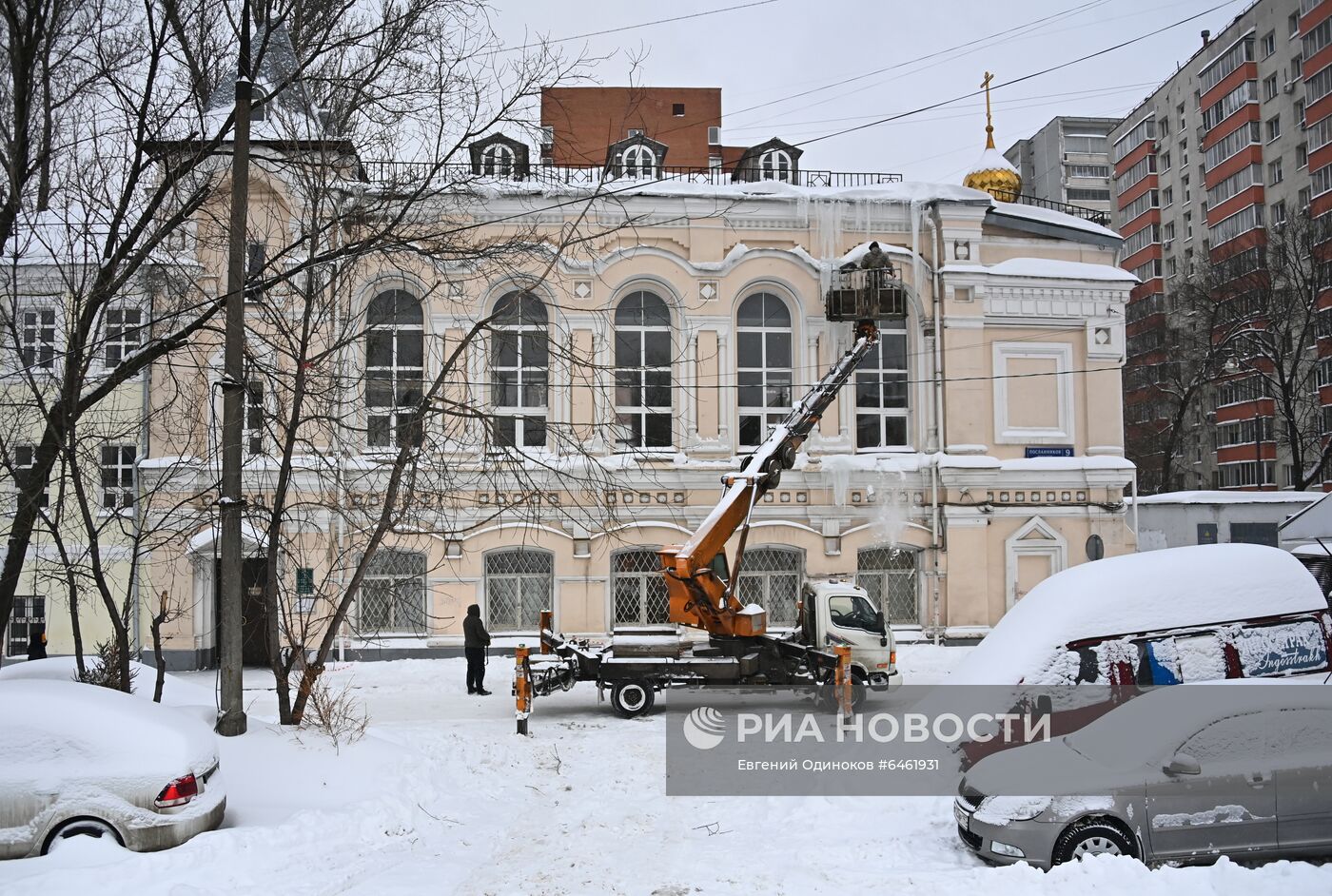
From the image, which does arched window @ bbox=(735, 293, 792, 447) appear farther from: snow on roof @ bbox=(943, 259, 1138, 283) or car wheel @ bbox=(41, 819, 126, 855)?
car wheel @ bbox=(41, 819, 126, 855)

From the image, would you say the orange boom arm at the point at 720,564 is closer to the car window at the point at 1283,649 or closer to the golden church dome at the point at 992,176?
the car window at the point at 1283,649

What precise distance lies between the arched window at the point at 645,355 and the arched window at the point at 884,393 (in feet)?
15.8

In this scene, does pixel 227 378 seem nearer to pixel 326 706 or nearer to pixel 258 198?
pixel 326 706

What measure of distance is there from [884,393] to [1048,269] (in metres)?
5.07

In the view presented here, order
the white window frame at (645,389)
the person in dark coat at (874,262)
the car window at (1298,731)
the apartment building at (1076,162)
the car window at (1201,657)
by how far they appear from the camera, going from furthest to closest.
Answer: the apartment building at (1076,162)
the white window frame at (645,389)
the person in dark coat at (874,262)
the car window at (1201,657)
the car window at (1298,731)

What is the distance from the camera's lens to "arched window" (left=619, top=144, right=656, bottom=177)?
26.0m

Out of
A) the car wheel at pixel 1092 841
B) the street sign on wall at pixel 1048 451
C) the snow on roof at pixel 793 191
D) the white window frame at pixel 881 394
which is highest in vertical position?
the snow on roof at pixel 793 191

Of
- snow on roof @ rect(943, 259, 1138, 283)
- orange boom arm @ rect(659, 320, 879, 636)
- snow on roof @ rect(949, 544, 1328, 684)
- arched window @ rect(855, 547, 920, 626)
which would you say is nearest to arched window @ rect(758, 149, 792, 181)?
snow on roof @ rect(943, 259, 1138, 283)

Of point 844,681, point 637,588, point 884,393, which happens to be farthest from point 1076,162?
point 844,681

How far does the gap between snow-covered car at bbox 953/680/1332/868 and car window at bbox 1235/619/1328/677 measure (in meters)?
1.45

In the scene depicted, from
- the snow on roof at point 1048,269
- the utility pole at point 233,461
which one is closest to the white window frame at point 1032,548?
the snow on roof at point 1048,269

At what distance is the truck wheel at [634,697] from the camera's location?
15953 millimetres

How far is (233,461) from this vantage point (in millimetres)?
10289

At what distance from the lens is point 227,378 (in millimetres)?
9977
